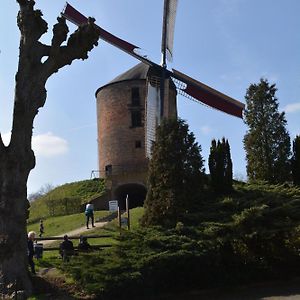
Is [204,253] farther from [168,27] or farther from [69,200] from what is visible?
[69,200]

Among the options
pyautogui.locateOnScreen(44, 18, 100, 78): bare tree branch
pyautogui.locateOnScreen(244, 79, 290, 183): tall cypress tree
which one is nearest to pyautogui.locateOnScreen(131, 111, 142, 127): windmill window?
pyautogui.locateOnScreen(244, 79, 290, 183): tall cypress tree

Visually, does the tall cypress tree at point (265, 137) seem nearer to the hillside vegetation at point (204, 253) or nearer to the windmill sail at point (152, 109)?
the windmill sail at point (152, 109)

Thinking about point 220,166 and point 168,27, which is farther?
point 168,27

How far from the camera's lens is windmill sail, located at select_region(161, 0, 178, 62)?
34.0 m

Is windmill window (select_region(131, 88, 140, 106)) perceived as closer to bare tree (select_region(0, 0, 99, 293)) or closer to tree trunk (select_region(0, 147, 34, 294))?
bare tree (select_region(0, 0, 99, 293))

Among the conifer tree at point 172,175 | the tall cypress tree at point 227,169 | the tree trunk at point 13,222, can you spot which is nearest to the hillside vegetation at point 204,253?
the conifer tree at point 172,175

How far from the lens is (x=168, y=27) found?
3481cm

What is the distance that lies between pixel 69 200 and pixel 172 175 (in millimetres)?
26252

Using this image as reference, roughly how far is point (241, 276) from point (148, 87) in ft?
67.6

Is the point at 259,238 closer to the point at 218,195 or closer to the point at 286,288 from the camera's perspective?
the point at 286,288

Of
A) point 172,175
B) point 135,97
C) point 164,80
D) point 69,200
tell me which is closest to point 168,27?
point 164,80

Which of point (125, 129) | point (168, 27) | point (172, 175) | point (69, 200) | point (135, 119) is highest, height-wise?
point (168, 27)

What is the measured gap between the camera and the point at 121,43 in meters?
36.4

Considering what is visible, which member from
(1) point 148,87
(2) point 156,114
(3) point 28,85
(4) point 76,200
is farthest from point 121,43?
(3) point 28,85
